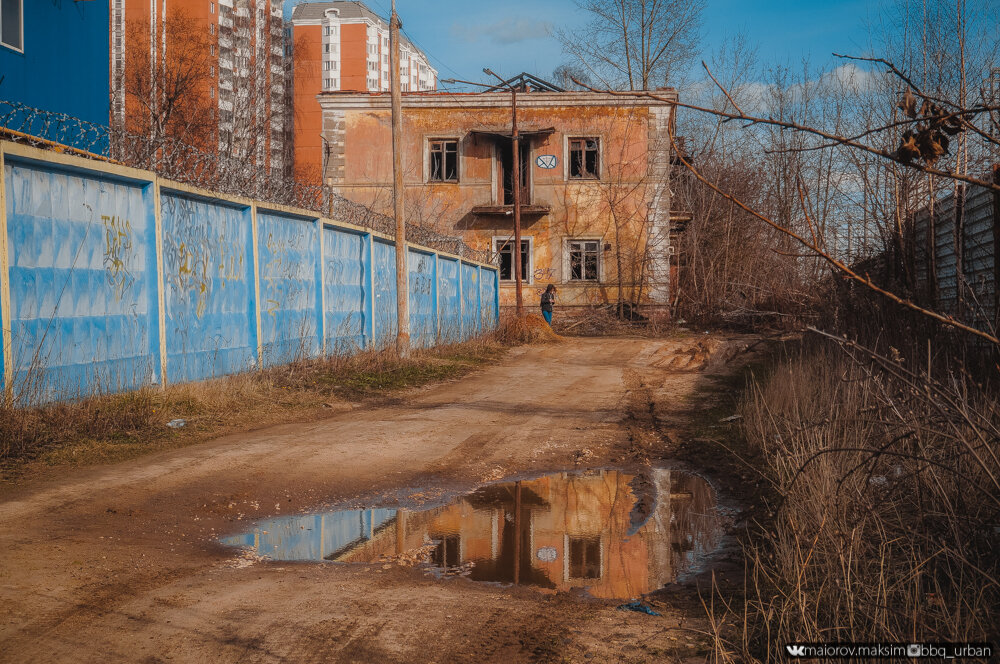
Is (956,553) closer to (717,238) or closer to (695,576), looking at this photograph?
(695,576)

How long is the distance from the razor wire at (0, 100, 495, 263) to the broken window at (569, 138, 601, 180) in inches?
586

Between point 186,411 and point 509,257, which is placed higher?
point 509,257

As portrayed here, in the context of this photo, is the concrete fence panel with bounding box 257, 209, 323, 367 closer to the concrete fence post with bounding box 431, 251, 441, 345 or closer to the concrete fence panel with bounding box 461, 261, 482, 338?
the concrete fence post with bounding box 431, 251, 441, 345

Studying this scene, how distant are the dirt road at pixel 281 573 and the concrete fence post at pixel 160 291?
1.72m

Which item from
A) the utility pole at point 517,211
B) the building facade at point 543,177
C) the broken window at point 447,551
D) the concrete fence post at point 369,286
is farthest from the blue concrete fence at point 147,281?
the building facade at point 543,177

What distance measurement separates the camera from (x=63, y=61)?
15250 millimetres

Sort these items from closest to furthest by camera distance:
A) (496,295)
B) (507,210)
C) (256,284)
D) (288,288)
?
(256,284), (288,288), (496,295), (507,210)

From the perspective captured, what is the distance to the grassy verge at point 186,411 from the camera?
22.1 ft

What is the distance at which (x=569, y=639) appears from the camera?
3443mm

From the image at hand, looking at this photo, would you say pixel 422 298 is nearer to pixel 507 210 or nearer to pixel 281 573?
pixel 507 210

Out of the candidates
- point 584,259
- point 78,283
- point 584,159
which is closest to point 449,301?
point 584,259

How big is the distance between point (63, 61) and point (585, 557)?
14847 millimetres

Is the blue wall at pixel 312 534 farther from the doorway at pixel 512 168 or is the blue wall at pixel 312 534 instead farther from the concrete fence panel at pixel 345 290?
the doorway at pixel 512 168

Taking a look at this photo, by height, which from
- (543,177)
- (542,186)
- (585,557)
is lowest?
(585,557)
